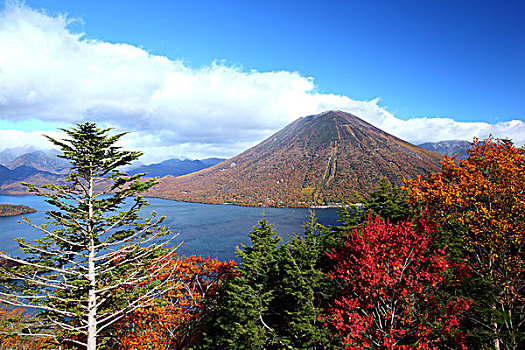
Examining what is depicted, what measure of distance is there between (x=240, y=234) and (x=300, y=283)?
65981 mm

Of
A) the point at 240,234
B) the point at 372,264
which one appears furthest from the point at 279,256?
the point at 240,234

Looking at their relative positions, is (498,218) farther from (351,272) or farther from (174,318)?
(174,318)

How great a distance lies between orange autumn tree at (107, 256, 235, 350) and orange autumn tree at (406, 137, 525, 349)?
1449cm

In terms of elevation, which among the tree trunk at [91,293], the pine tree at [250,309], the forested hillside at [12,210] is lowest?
the forested hillside at [12,210]

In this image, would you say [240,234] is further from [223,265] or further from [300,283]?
[300,283]

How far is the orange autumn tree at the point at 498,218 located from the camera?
908cm

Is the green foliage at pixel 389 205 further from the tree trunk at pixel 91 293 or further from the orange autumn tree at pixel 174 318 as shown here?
the tree trunk at pixel 91 293

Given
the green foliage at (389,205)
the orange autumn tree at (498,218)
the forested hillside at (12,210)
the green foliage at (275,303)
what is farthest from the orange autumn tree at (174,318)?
the forested hillside at (12,210)

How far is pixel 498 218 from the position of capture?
970cm

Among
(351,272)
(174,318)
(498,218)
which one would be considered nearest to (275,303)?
(174,318)

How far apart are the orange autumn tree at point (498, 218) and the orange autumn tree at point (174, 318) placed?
47.5 ft

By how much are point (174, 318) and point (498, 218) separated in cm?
1844

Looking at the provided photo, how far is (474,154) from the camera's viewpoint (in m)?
10.9

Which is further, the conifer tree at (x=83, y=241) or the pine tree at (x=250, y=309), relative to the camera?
the pine tree at (x=250, y=309)
